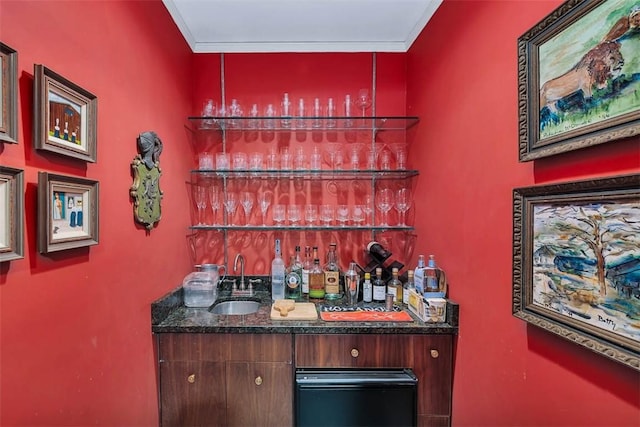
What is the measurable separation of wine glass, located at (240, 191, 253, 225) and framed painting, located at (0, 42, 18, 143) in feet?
4.41

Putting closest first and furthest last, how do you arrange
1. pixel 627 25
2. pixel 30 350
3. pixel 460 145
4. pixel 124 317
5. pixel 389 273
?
pixel 627 25 < pixel 30 350 < pixel 124 317 < pixel 460 145 < pixel 389 273

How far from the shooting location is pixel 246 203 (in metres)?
2.05

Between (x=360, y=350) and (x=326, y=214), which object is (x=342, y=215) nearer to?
(x=326, y=214)

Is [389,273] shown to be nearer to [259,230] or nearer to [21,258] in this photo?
[259,230]

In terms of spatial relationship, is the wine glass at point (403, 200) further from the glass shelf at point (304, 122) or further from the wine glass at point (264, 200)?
the wine glass at point (264, 200)

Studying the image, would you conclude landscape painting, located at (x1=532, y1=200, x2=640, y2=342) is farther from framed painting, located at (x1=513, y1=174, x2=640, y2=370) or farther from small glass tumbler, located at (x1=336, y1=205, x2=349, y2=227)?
small glass tumbler, located at (x1=336, y1=205, x2=349, y2=227)

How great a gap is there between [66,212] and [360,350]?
1.39 meters

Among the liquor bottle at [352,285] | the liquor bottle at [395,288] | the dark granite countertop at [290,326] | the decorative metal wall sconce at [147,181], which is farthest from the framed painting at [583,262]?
the decorative metal wall sconce at [147,181]

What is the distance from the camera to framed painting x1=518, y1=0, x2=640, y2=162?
685 millimetres

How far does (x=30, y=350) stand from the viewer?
805 mm

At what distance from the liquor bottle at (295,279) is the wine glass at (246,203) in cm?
45

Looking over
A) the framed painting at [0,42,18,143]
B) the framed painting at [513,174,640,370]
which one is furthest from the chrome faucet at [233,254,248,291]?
the framed painting at [513,174,640,370]

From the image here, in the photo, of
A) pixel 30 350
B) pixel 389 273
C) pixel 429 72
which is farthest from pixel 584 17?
pixel 30 350

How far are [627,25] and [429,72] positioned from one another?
3.81 ft
